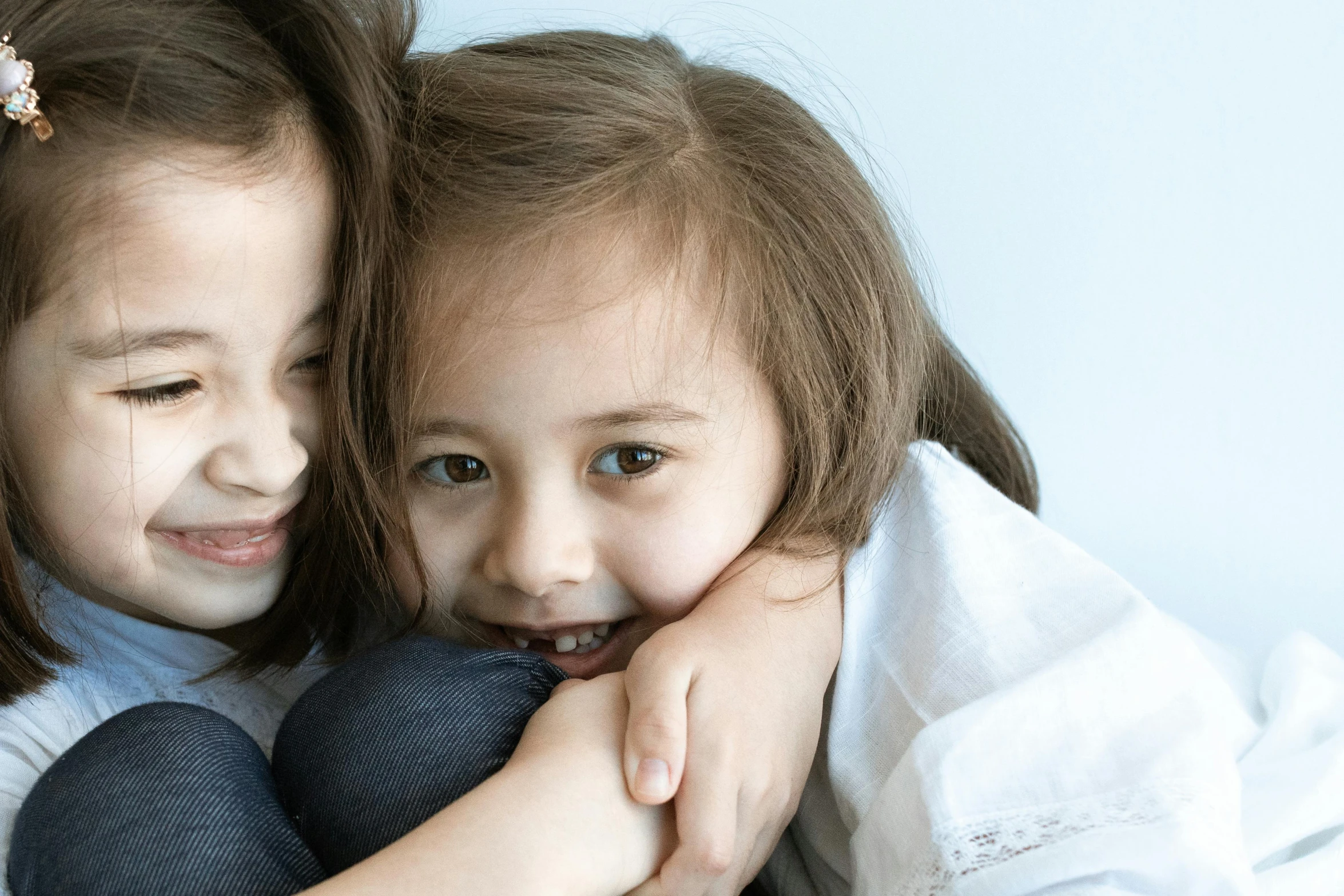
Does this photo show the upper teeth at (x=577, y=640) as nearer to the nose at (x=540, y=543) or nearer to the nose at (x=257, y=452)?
the nose at (x=540, y=543)

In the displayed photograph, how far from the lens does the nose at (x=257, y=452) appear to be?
0.83m

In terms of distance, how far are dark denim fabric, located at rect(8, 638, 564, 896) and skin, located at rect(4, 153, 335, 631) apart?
0.13 metres

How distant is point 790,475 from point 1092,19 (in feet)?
1.83

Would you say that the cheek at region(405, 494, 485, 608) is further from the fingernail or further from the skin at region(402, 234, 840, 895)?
the fingernail

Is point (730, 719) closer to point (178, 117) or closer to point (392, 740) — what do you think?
point (392, 740)

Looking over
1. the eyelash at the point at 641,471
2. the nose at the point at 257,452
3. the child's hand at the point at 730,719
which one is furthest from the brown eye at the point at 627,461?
the nose at the point at 257,452

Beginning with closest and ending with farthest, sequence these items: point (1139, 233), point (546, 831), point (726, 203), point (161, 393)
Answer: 1. point (546, 831)
2. point (161, 393)
3. point (726, 203)
4. point (1139, 233)

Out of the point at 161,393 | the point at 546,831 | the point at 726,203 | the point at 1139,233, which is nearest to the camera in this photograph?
the point at 546,831

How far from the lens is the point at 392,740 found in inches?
30.6

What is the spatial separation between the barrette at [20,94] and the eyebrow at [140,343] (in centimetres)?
12

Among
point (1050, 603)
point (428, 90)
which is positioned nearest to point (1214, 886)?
point (1050, 603)

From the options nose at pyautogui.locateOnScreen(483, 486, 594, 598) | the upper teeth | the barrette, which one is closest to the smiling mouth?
the upper teeth

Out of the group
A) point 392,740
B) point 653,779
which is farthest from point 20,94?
point 653,779

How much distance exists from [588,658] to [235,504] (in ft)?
0.96
